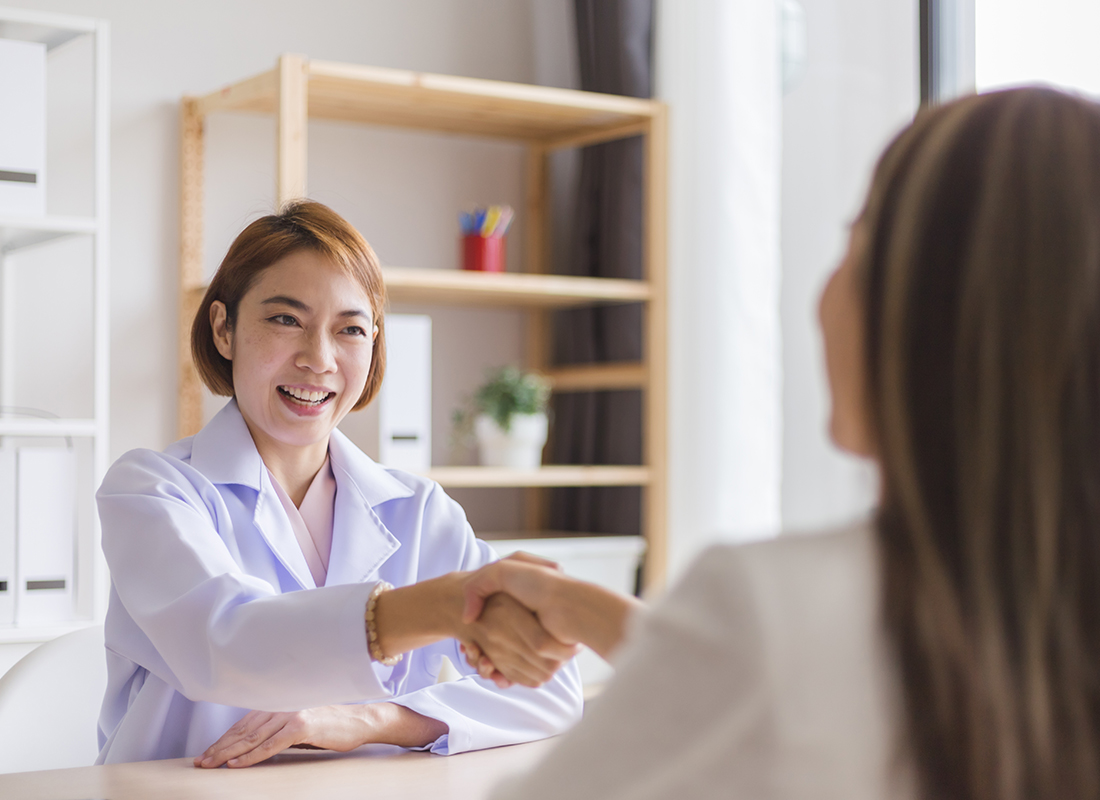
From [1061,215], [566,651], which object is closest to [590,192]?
[566,651]

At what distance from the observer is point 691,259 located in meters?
2.90

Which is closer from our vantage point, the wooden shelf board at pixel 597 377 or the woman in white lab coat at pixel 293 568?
the woman in white lab coat at pixel 293 568

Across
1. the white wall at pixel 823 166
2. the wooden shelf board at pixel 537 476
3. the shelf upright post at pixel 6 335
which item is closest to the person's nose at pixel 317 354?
the wooden shelf board at pixel 537 476

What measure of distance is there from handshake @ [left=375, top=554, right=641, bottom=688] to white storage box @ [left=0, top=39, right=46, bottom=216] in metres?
1.48

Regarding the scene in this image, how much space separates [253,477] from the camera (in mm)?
1404

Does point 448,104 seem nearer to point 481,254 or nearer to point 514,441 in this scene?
point 481,254

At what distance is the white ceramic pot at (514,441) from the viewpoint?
9.34 feet

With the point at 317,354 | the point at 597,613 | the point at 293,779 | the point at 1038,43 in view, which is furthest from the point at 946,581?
the point at 1038,43

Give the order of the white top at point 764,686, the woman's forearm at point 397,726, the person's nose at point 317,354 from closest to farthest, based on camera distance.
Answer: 1. the white top at point 764,686
2. the woman's forearm at point 397,726
3. the person's nose at point 317,354

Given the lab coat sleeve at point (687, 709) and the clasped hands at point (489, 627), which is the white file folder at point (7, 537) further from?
the lab coat sleeve at point (687, 709)

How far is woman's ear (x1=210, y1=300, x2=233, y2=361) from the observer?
1555mm

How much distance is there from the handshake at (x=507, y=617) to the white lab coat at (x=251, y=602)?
42mm

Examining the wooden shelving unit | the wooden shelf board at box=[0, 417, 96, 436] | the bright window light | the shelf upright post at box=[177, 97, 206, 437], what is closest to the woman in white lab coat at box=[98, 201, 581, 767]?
the wooden shelf board at box=[0, 417, 96, 436]

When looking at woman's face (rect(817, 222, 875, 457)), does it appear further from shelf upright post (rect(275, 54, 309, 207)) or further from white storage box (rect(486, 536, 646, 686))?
white storage box (rect(486, 536, 646, 686))
